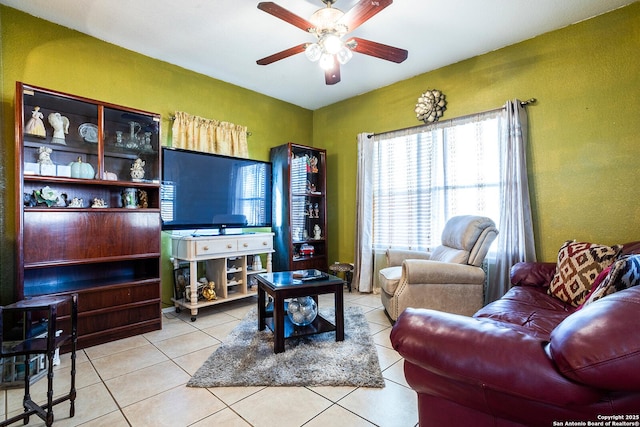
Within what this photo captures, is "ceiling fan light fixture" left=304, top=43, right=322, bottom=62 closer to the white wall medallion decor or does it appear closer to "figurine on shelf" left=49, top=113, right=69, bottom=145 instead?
the white wall medallion decor

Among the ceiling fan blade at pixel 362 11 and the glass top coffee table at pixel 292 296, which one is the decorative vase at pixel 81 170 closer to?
the glass top coffee table at pixel 292 296

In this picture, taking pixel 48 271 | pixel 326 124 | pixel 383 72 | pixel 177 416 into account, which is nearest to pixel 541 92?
pixel 383 72

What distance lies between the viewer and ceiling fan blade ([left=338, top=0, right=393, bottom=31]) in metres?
1.80

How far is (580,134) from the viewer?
2.65 meters

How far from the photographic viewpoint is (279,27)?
8.78ft

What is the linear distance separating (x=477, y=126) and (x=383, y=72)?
1.26m

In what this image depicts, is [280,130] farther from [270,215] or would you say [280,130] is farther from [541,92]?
[541,92]

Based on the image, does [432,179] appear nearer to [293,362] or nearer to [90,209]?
[293,362]

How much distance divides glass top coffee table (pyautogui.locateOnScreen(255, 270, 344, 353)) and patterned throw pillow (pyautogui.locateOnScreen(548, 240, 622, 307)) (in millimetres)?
1524

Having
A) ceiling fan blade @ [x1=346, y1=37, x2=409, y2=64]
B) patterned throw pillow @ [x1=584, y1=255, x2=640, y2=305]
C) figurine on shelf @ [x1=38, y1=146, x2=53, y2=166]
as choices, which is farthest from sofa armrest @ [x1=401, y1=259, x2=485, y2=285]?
figurine on shelf @ [x1=38, y1=146, x2=53, y2=166]

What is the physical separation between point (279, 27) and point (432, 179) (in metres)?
2.29

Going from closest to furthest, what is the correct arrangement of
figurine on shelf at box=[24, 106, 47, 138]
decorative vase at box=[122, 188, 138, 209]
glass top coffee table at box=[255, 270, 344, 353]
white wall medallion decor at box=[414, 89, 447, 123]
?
1. glass top coffee table at box=[255, 270, 344, 353]
2. figurine on shelf at box=[24, 106, 47, 138]
3. decorative vase at box=[122, 188, 138, 209]
4. white wall medallion decor at box=[414, 89, 447, 123]

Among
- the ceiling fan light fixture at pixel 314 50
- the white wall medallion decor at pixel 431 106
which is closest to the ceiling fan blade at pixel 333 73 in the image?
the ceiling fan light fixture at pixel 314 50

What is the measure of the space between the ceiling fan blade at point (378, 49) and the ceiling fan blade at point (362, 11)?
132 mm
